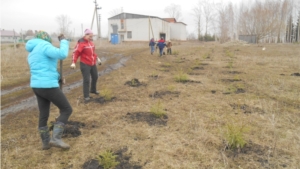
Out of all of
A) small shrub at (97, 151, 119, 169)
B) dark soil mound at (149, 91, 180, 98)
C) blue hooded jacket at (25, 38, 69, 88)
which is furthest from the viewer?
dark soil mound at (149, 91, 180, 98)

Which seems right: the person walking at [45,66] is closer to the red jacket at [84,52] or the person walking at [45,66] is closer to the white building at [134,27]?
the red jacket at [84,52]

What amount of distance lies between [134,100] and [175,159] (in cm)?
305

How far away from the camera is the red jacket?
18.5 ft

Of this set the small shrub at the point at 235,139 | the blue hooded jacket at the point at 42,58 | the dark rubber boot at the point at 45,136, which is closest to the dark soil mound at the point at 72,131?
the dark rubber boot at the point at 45,136

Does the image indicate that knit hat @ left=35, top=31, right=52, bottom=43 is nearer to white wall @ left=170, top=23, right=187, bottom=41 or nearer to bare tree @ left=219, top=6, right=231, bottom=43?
bare tree @ left=219, top=6, right=231, bottom=43

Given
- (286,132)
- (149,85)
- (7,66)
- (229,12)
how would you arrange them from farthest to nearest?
(229,12) → (7,66) → (149,85) → (286,132)

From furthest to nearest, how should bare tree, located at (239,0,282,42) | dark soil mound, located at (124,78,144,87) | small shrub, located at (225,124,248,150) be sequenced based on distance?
1. bare tree, located at (239,0,282,42)
2. dark soil mound, located at (124,78,144,87)
3. small shrub, located at (225,124,248,150)

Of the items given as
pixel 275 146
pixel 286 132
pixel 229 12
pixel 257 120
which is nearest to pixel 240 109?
pixel 257 120

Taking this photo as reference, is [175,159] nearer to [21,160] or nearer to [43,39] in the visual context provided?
[21,160]

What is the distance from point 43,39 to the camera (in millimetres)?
3359

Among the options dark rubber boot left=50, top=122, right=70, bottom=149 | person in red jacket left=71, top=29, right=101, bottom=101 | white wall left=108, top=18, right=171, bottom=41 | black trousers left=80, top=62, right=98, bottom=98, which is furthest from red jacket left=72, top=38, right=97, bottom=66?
white wall left=108, top=18, right=171, bottom=41

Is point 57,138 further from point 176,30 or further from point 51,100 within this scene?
point 176,30

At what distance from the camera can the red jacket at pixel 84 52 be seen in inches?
222

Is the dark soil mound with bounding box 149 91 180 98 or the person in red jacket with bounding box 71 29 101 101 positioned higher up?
the person in red jacket with bounding box 71 29 101 101
